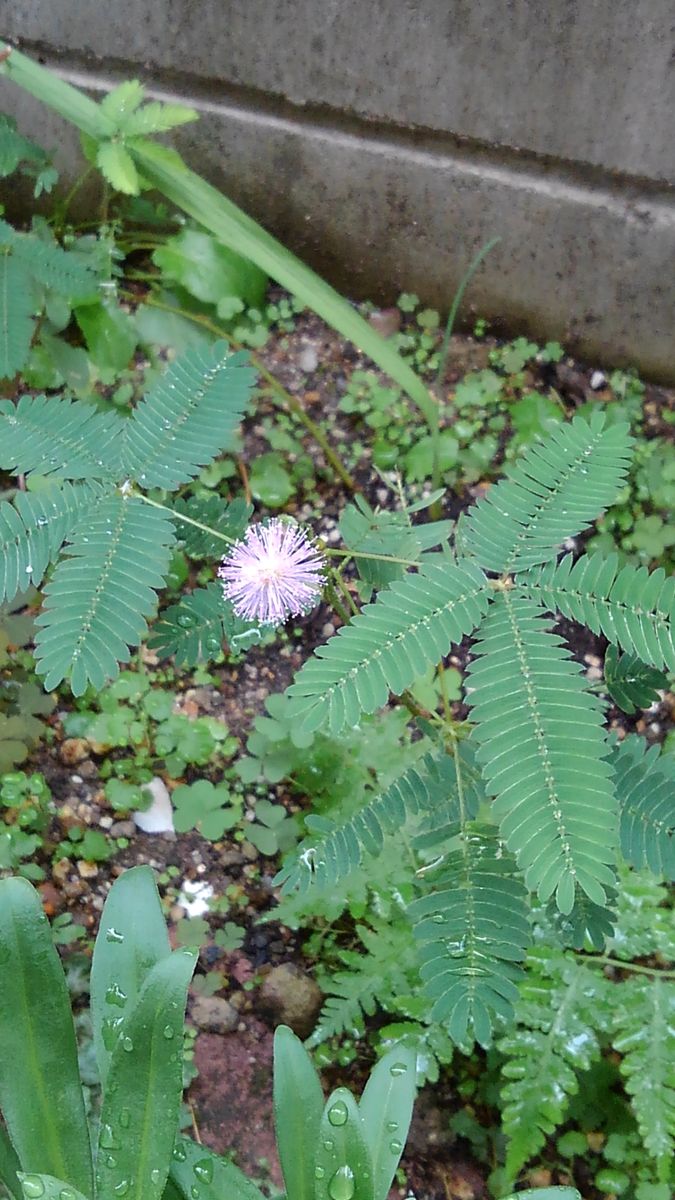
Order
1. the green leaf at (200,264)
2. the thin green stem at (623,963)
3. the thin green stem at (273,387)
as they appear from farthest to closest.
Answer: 1. the green leaf at (200,264)
2. the thin green stem at (273,387)
3. the thin green stem at (623,963)

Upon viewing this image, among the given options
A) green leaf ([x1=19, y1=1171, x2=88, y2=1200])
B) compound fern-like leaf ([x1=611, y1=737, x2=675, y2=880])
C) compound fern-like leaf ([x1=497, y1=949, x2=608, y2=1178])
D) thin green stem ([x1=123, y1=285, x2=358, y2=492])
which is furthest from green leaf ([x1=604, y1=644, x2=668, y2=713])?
thin green stem ([x1=123, y1=285, x2=358, y2=492])

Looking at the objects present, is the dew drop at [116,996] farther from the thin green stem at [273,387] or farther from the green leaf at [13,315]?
the thin green stem at [273,387]

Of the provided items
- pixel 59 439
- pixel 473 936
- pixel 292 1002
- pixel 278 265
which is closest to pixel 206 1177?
pixel 473 936

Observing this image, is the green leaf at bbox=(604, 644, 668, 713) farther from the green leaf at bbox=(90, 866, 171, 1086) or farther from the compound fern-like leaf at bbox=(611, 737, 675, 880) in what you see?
the green leaf at bbox=(90, 866, 171, 1086)

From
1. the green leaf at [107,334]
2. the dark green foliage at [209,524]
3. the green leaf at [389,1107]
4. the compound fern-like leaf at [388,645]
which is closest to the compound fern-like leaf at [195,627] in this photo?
the dark green foliage at [209,524]

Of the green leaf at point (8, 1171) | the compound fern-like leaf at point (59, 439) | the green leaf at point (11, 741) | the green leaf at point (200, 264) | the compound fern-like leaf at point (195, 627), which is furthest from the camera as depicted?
the green leaf at point (200, 264)

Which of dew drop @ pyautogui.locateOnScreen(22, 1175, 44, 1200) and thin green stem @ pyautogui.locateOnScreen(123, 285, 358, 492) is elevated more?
thin green stem @ pyautogui.locateOnScreen(123, 285, 358, 492)
